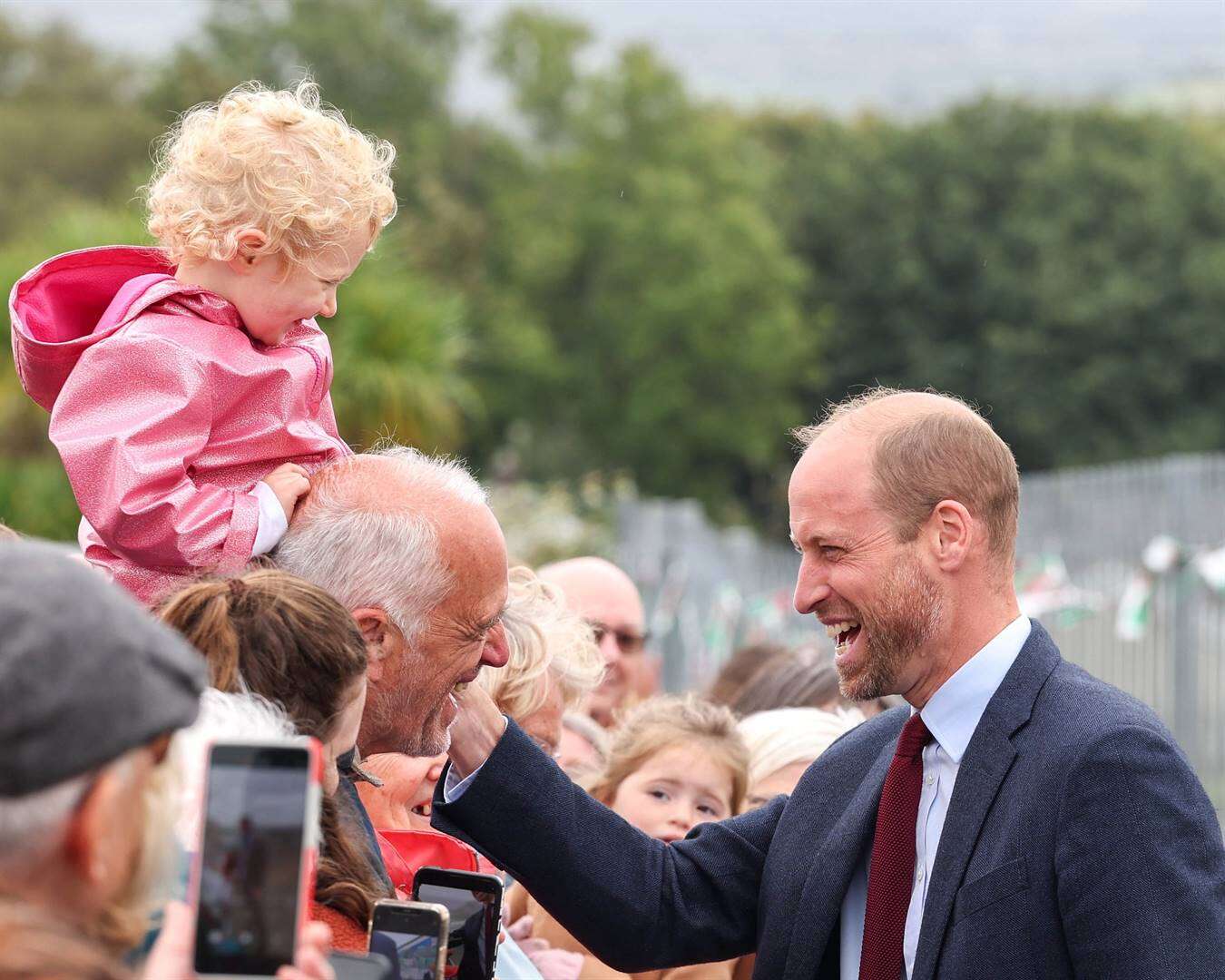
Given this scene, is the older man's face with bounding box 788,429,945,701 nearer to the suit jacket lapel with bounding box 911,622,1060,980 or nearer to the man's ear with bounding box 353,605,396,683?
the suit jacket lapel with bounding box 911,622,1060,980

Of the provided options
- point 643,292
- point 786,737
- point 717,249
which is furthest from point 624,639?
point 643,292

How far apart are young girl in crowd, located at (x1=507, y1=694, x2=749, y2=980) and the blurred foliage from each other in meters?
37.9

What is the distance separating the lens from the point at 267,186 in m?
2.98

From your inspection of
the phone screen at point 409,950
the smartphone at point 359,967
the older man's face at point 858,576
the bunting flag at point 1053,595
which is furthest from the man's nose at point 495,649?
the bunting flag at point 1053,595

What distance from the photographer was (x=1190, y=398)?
153 feet

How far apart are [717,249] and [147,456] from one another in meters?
42.3

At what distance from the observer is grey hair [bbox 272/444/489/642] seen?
116 inches

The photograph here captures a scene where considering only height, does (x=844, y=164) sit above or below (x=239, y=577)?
above

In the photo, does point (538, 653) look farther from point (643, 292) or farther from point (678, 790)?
point (643, 292)

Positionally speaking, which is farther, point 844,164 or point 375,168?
point 844,164

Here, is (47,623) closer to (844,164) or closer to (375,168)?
(375,168)

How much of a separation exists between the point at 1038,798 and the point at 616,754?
5.47 ft

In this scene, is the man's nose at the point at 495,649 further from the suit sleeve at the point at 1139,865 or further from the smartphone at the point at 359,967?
the smartphone at the point at 359,967

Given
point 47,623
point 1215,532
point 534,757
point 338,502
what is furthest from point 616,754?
point 1215,532
